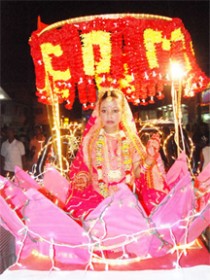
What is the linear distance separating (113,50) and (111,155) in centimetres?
112

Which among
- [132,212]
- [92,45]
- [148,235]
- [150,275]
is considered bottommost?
[150,275]

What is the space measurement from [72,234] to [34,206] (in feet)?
0.98

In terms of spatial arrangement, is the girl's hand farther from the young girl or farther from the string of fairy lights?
the string of fairy lights

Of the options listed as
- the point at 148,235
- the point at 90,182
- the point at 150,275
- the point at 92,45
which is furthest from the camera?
the point at 90,182

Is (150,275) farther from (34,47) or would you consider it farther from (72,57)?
(34,47)

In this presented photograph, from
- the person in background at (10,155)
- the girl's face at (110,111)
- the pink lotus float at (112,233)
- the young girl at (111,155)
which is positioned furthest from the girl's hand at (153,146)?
the person in background at (10,155)

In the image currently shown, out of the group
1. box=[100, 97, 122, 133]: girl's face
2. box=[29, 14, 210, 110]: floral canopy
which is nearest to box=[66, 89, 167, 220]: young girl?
box=[100, 97, 122, 133]: girl's face

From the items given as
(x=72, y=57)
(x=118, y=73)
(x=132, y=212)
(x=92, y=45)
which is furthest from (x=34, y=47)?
(x=132, y=212)

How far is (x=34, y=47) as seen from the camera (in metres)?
3.45

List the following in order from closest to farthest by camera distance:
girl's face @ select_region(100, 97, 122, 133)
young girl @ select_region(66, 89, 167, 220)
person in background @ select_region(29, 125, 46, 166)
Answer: young girl @ select_region(66, 89, 167, 220) < girl's face @ select_region(100, 97, 122, 133) < person in background @ select_region(29, 125, 46, 166)

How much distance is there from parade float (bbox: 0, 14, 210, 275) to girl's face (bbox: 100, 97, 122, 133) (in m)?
0.19

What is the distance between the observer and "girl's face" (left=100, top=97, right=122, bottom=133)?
12.2 ft

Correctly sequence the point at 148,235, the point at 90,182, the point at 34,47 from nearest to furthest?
1. the point at 148,235
2. the point at 34,47
3. the point at 90,182

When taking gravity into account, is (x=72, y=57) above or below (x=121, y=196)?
above
